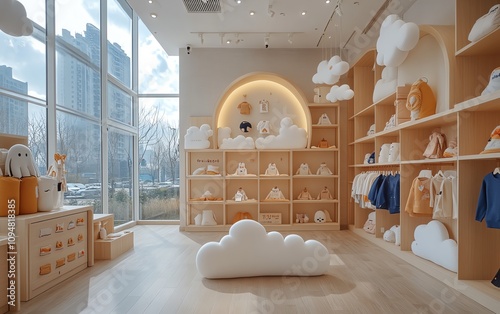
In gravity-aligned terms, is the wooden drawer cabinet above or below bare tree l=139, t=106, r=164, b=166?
below

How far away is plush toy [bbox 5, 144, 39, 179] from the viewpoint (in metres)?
3.10

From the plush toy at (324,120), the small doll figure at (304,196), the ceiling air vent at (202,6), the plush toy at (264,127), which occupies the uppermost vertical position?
the ceiling air vent at (202,6)

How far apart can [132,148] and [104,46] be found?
216 centimetres

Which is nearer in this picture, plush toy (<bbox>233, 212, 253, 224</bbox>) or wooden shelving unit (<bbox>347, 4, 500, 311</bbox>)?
wooden shelving unit (<bbox>347, 4, 500, 311</bbox>)

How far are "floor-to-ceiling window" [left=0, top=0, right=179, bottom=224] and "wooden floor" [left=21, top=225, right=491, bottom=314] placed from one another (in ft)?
5.60

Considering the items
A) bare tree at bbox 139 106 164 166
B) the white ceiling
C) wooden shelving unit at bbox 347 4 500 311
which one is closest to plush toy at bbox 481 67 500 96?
wooden shelving unit at bbox 347 4 500 311

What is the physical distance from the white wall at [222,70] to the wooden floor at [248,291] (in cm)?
294

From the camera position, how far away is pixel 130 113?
677cm

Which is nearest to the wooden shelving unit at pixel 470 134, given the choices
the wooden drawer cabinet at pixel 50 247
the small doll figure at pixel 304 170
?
the small doll figure at pixel 304 170

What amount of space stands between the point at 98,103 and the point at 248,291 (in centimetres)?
404

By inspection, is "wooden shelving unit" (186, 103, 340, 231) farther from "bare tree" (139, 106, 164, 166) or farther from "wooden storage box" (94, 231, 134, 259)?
"wooden storage box" (94, 231, 134, 259)

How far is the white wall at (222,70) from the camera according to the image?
6414mm

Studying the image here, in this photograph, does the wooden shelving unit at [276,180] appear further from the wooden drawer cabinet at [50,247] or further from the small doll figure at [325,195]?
the wooden drawer cabinet at [50,247]

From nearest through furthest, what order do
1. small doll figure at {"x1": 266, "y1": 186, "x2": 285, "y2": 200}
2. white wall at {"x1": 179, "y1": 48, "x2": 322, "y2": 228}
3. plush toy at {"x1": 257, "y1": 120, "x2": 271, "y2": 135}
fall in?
Answer: small doll figure at {"x1": 266, "y1": 186, "x2": 285, "y2": 200} < plush toy at {"x1": 257, "y1": 120, "x2": 271, "y2": 135} < white wall at {"x1": 179, "y1": 48, "x2": 322, "y2": 228}
